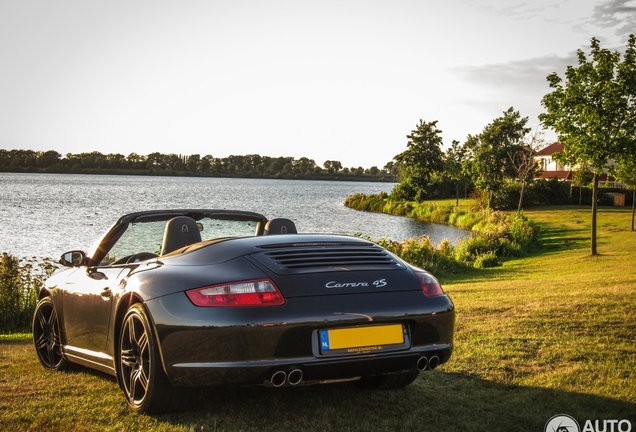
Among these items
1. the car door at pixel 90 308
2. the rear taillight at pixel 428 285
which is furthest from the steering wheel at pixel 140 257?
the rear taillight at pixel 428 285

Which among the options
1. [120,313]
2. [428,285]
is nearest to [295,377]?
[428,285]

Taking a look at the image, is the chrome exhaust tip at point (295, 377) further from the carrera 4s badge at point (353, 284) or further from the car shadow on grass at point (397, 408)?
the carrera 4s badge at point (353, 284)

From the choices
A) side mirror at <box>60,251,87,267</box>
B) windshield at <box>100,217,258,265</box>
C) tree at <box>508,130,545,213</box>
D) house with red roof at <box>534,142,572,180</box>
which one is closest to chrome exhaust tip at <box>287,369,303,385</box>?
windshield at <box>100,217,258,265</box>

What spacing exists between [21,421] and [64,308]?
1.53 meters

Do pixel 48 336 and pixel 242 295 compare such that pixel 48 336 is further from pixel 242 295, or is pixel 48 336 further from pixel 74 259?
pixel 242 295

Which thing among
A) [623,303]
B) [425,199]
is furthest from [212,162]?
[623,303]

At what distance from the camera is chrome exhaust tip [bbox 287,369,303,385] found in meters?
4.29

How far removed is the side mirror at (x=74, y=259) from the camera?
5.93m

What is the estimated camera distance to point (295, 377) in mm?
4309

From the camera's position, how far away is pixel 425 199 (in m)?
92.0

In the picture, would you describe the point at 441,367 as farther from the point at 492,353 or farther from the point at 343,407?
the point at 343,407

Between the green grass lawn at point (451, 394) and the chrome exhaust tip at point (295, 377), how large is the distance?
388 millimetres

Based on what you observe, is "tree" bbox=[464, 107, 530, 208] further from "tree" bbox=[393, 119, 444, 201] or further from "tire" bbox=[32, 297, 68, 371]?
"tire" bbox=[32, 297, 68, 371]

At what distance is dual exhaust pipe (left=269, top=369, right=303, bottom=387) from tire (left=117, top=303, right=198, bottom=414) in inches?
27.9
